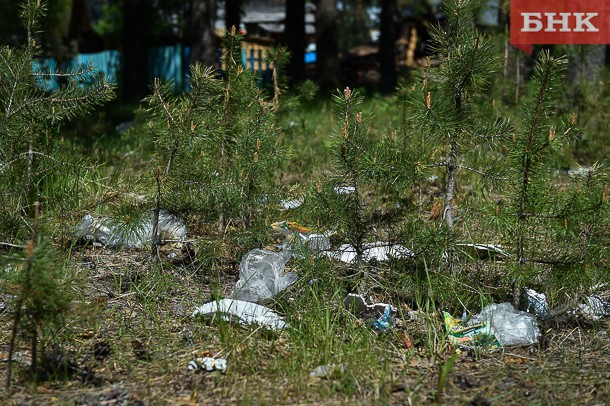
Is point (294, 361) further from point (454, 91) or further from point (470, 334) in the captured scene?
point (454, 91)

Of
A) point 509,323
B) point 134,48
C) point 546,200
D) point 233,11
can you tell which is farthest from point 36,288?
point 233,11

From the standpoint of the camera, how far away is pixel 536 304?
3.39m

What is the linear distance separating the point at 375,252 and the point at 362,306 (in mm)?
470

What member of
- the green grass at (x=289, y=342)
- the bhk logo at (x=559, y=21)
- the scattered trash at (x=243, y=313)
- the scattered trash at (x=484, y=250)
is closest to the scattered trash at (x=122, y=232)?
the green grass at (x=289, y=342)

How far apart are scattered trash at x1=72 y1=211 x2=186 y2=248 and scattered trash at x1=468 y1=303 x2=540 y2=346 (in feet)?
5.05

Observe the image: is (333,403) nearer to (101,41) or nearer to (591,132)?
(591,132)

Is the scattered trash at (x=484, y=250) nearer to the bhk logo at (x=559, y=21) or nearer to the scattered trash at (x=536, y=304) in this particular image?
the scattered trash at (x=536, y=304)

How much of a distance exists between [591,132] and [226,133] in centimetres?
379

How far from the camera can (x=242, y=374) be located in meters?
2.79

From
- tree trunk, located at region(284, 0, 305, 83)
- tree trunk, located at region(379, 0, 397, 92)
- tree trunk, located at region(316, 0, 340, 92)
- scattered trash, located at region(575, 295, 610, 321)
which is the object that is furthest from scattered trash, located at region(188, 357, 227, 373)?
tree trunk, located at region(379, 0, 397, 92)

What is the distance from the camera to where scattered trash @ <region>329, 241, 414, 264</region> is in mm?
3506

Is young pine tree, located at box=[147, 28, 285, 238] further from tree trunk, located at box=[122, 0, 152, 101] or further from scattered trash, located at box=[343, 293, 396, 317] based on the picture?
tree trunk, located at box=[122, 0, 152, 101]

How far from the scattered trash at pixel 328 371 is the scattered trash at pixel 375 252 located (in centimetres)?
83

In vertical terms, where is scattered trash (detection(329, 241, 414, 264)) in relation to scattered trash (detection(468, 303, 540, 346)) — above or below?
above
